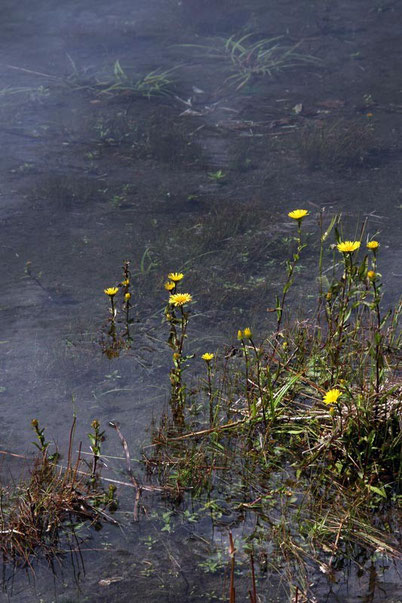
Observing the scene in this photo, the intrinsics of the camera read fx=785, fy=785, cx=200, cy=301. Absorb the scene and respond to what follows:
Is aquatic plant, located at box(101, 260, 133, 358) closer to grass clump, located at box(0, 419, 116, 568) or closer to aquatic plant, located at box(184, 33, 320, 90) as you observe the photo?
grass clump, located at box(0, 419, 116, 568)

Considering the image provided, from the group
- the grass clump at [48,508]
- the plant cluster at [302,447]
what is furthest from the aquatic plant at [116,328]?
the grass clump at [48,508]

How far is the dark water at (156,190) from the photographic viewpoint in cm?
314

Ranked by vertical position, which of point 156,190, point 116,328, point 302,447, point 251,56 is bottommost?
point 302,447

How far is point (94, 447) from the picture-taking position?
2.89 m

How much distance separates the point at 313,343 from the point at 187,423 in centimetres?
73

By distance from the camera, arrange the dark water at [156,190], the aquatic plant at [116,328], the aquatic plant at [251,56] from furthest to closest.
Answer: the aquatic plant at [251,56]
the aquatic plant at [116,328]
the dark water at [156,190]

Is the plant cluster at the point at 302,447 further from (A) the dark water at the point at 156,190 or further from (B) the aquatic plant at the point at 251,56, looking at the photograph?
(B) the aquatic plant at the point at 251,56

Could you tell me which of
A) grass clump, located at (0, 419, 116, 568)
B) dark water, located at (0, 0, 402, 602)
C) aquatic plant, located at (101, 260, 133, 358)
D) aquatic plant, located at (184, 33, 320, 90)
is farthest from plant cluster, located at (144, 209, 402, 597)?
aquatic plant, located at (184, 33, 320, 90)

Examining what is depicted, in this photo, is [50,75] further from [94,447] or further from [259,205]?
[94,447]

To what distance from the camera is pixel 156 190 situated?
17.9 feet

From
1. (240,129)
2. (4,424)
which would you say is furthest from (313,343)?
(240,129)

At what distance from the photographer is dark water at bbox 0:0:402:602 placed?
314cm

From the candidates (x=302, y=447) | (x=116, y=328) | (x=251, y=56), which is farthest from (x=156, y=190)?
(x=251, y=56)

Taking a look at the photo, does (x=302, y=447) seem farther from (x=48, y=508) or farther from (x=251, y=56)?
(x=251, y=56)
